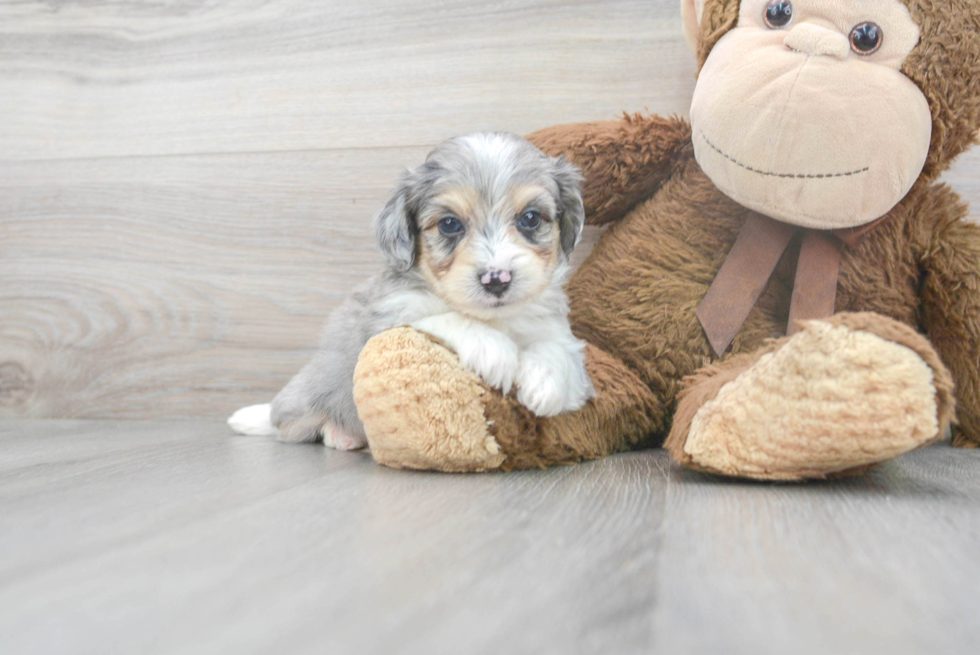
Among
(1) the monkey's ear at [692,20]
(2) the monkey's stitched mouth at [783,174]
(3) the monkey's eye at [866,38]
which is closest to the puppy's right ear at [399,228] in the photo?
(2) the monkey's stitched mouth at [783,174]

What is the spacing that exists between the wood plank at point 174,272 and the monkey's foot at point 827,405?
1.32 metres

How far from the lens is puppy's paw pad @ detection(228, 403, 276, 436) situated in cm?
220

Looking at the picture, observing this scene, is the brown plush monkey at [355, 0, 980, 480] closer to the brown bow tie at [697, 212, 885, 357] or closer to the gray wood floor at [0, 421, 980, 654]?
the brown bow tie at [697, 212, 885, 357]

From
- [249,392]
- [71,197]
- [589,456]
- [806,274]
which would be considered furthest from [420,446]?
[71,197]

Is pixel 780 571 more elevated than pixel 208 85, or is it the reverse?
pixel 208 85

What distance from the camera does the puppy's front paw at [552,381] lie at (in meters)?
1.54

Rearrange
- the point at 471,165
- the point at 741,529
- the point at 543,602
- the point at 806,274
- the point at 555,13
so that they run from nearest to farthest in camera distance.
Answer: the point at 543,602 → the point at 741,529 → the point at 471,165 → the point at 806,274 → the point at 555,13

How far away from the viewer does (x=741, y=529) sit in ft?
3.53

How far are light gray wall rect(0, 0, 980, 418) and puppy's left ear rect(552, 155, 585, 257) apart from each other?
0.54 m

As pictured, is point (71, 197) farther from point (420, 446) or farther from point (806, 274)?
point (806, 274)

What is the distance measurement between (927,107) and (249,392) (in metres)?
2.01

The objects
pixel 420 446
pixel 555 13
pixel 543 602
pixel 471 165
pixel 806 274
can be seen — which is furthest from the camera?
pixel 555 13

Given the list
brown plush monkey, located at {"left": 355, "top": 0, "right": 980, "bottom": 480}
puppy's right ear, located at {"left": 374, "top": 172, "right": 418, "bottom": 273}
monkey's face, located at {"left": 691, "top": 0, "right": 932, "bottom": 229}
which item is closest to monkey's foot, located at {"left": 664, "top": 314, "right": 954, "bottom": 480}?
brown plush monkey, located at {"left": 355, "top": 0, "right": 980, "bottom": 480}

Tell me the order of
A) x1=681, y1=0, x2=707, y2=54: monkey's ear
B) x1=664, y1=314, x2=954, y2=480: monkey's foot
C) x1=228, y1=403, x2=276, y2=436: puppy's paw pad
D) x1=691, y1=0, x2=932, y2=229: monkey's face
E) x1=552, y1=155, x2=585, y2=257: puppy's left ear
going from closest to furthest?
x1=664, y1=314, x2=954, y2=480: monkey's foot, x1=691, y1=0, x2=932, y2=229: monkey's face, x1=552, y1=155, x2=585, y2=257: puppy's left ear, x1=681, y1=0, x2=707, y2=54: monkey's ear, x1=228, y1=403, x2=276, y2=436: puppy's paw pad
